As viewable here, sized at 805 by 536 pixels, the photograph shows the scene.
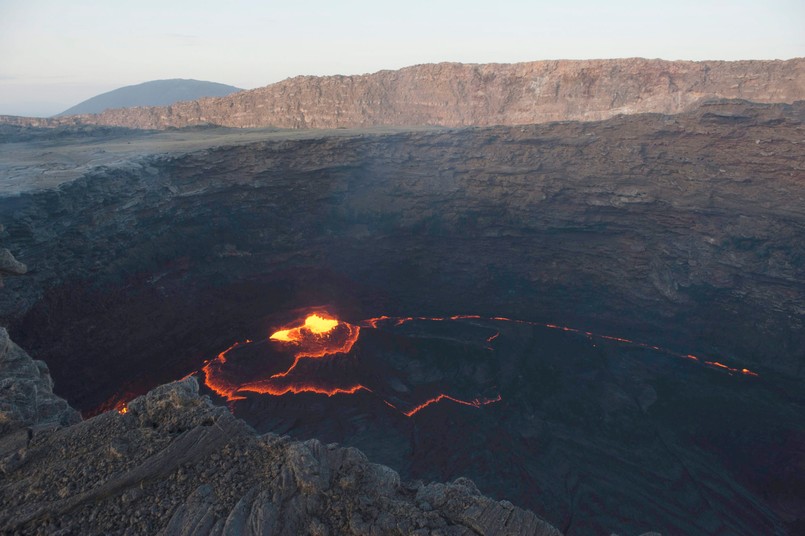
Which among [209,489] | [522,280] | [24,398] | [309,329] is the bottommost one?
[309,329]

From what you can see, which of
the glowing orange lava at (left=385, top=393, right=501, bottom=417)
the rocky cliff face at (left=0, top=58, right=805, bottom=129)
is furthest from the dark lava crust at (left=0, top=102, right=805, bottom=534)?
the rocky cliff face at (left=0, top=58, right=805, bottom=129)

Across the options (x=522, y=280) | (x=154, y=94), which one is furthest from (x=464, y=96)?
(x=154, y=94)

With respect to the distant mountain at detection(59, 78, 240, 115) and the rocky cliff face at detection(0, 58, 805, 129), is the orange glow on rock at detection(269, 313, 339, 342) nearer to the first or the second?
the rocky cliff face at detection(0, 58, 805, 129)

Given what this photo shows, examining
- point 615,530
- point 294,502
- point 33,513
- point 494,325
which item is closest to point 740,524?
point 615,530

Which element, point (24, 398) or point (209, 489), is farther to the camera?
point (24, 398)

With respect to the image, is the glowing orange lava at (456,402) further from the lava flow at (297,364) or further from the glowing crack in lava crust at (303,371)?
the lava flow at (297,364)

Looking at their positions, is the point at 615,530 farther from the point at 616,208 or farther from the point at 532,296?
the point at 616,208

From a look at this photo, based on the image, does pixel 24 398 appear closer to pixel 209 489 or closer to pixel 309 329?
pixel 209 489
